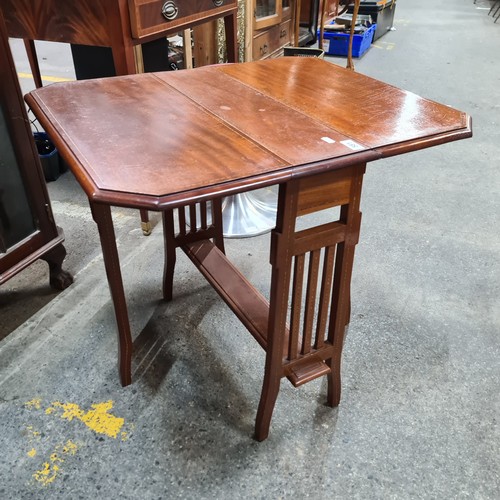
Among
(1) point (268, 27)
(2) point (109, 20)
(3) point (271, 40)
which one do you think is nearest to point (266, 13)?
(1) point (268, 27)

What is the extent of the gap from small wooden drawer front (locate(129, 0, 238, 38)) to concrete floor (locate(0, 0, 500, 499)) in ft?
2.88

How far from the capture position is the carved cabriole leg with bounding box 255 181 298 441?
94 centimetres

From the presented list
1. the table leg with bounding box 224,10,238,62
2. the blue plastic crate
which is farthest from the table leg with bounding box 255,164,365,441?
the blue plastic crate

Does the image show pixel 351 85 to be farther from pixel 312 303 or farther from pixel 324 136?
pixel 312 303

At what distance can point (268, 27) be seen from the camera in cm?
349

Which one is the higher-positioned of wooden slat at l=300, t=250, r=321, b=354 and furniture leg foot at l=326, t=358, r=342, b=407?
wooden slat at l=300, t=250, r=321, b=354

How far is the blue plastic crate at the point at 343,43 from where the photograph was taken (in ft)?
15.7

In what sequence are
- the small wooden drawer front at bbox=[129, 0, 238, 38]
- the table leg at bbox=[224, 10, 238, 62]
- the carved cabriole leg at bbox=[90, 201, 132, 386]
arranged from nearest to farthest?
the carved cabriole leg at bbox=[90, 201, 132, 386]
the small wooden drawer front at bbox=[129, 0, 238, 38]
the table leg at bbox=[224, 10, 238, 62]

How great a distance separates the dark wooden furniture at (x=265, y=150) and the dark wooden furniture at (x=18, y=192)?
1.04ft

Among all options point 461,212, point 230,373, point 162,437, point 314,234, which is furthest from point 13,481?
point 461,212

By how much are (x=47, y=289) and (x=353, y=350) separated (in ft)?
3.81

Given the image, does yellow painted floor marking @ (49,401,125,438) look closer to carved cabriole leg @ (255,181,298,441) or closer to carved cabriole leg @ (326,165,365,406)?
carved cabriole leg @ (255,181,298,441)

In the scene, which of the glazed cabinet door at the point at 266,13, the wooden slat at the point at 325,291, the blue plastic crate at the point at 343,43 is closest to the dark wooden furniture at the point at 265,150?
the wooden slat at the point at 325,291

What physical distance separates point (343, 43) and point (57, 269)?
415 centimetres
